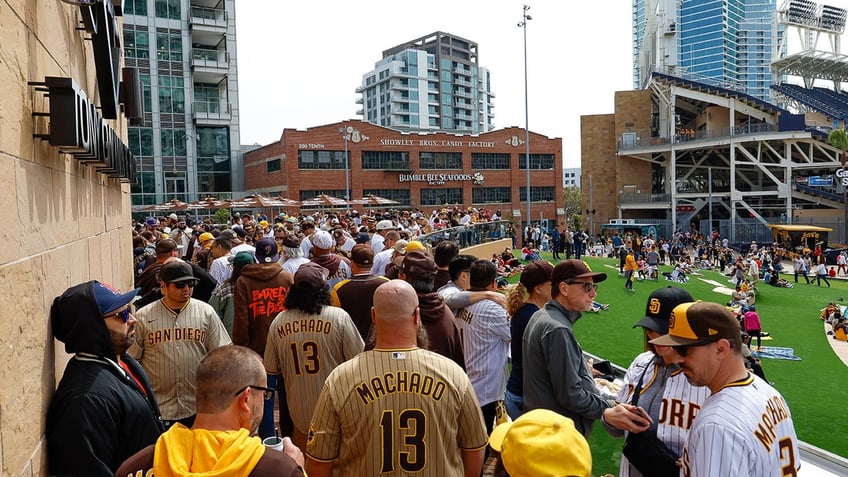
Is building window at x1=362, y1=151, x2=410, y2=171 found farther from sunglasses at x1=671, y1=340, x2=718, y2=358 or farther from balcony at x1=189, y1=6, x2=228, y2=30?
sunglasses at x1=671, y1=340, x2=718, y2=358

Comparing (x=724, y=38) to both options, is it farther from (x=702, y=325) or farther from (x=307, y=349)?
(x=702, y=325)

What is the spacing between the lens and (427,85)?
347ft

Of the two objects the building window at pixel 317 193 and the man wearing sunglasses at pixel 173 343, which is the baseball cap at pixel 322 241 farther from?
the building window at pixel 317 193

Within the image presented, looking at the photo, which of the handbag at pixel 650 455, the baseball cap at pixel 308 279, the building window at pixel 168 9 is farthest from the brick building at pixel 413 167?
the handbag at pixel 650 455

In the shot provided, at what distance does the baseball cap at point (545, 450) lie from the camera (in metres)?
2.00

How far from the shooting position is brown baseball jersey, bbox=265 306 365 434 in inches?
171

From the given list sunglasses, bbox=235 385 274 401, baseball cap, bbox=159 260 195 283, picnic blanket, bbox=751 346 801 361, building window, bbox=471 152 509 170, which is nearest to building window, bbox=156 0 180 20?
building window, bbox=471 152 509 170

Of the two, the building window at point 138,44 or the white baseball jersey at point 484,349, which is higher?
the building window at point 138,44

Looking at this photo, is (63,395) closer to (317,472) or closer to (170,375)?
(317,472)

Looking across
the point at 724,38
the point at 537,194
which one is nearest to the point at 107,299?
the point at 537,194

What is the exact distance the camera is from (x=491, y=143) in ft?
193

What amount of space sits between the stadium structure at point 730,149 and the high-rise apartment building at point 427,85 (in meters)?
46.3

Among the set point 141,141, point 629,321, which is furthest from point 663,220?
point 141,141

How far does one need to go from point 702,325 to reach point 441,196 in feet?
178
